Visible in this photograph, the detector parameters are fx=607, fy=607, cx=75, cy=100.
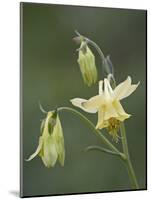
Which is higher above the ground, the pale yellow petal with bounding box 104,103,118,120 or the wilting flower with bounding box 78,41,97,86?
the wilting flower with bounding box 78,41,97,86

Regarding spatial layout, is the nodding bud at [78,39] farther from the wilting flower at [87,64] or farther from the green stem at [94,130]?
the green stem at [94,130]

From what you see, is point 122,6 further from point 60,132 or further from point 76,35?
point 60,132

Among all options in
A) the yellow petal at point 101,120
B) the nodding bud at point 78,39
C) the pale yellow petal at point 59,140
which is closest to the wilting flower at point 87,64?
the nodding bud at point 78,39

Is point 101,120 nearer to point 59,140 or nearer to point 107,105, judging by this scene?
point 107,105

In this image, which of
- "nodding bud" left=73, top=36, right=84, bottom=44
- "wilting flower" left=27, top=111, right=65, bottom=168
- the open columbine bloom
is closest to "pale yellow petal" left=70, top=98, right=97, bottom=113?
the open columbine bloom

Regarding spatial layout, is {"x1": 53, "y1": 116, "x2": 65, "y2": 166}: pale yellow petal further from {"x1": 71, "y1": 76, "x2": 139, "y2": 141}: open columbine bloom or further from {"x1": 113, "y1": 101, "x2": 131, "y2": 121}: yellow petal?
{"x1": 113, "y1": 101, "x2": 131, "y2": 121}: yellow petal

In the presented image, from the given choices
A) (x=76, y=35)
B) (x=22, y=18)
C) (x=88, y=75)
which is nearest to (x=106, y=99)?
(x=88, y=75)

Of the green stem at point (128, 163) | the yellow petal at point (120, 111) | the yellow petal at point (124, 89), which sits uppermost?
the yellow petal at point (124, 89)
